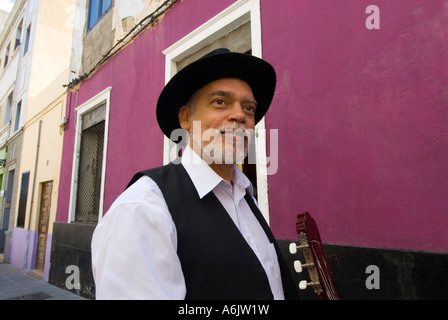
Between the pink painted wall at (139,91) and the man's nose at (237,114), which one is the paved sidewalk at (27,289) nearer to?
the pink painted wall at (139,91)

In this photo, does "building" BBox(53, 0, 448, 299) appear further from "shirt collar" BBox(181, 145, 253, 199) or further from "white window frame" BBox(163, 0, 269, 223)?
"shirt collar" BBox(181, 145, 253, 199)

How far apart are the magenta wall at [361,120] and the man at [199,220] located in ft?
3.36

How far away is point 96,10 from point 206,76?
664cm

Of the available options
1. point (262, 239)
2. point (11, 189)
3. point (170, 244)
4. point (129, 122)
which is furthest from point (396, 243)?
point (11, 189)

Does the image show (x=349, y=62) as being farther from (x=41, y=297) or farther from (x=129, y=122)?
(x=41, y=297)

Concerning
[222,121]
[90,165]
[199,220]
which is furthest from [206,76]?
[90,165]

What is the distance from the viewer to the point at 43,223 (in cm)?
783

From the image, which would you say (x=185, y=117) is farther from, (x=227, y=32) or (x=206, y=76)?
(x=227, y=32)

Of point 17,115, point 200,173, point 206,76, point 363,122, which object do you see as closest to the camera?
point 200,173

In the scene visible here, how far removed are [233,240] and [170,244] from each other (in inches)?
10.1

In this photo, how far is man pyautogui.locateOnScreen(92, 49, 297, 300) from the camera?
852 millimetres

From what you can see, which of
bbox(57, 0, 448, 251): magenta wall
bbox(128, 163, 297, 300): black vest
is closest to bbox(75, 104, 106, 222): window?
bbox(57, 0, 448, 251): magenta wall

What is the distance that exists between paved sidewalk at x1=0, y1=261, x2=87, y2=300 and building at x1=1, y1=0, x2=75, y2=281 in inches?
11.7

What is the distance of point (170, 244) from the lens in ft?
2.98
